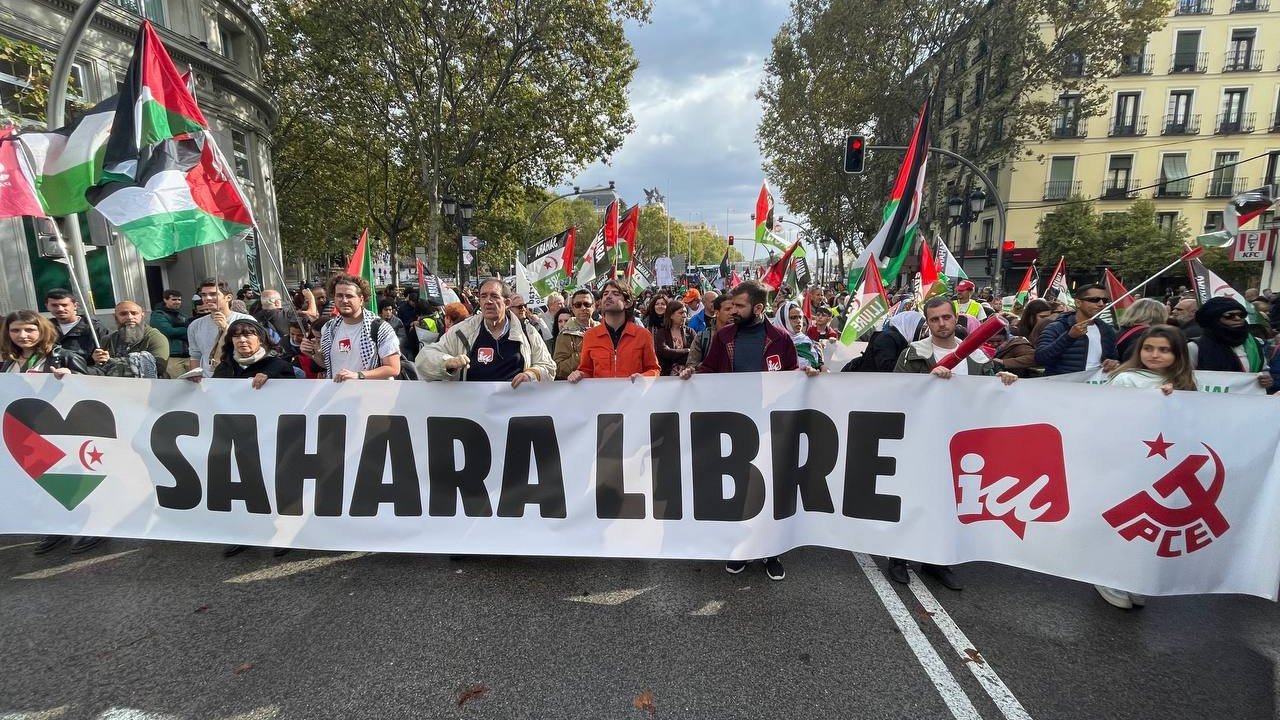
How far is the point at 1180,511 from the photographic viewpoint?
9.41 feet

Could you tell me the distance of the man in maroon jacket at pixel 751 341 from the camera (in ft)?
12.6

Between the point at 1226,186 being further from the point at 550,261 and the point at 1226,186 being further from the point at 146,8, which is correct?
the point at 146,8

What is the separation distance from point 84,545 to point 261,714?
271 centimetres

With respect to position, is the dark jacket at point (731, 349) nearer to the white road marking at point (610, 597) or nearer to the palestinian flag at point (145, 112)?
the white road marking at point (610, 597)

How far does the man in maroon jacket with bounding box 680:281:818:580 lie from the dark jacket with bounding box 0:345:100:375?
447 cm

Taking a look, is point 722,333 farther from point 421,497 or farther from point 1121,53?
point 1121,53

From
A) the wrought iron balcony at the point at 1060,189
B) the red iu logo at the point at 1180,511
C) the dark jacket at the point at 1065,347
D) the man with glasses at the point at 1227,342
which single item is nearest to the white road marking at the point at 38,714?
the red iu logo at the point at 1180,511

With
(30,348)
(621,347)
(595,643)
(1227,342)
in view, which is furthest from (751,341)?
(30,348)

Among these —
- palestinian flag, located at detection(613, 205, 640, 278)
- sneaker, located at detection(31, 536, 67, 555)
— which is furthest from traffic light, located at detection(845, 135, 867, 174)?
sneaker, located at detection(31, 536, 67, 555)

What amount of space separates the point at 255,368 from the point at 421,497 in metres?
1.52

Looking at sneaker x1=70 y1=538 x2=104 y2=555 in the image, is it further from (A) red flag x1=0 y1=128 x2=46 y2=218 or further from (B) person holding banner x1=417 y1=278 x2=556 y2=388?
(B) person holding banner x1=417 y1=278 x2=556 y2=388

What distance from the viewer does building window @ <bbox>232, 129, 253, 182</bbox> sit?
61.2ft

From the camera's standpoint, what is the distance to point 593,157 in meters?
21.6

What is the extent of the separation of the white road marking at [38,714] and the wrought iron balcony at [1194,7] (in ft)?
150
